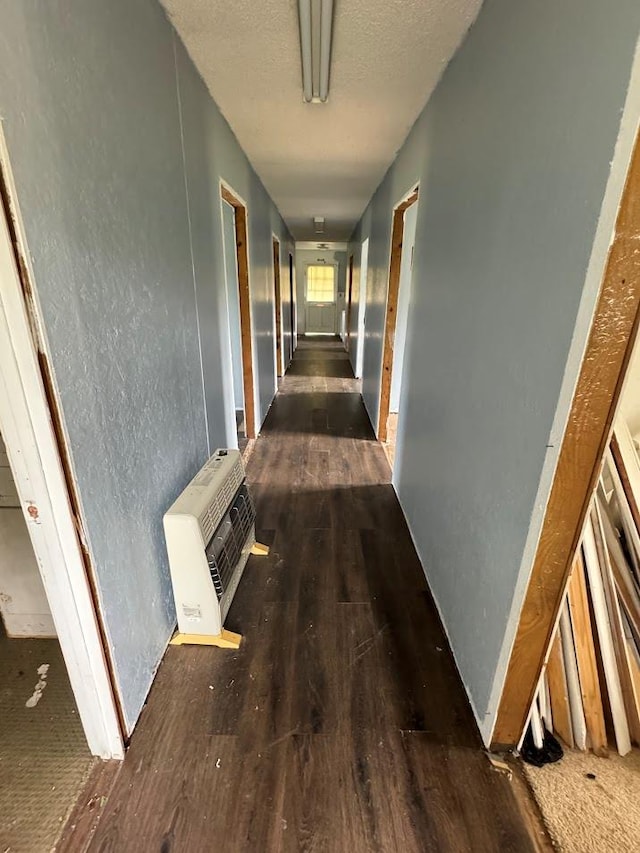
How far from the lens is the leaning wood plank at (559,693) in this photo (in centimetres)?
133

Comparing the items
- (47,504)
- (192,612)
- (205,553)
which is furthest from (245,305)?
(47,504)

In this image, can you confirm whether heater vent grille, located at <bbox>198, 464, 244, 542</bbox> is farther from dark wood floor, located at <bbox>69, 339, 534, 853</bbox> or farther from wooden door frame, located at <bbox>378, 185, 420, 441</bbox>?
wooden door frame, located at <bbox>378, 185, 420, 441</bbox>

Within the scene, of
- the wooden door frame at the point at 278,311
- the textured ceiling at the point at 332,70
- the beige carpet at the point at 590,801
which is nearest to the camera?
the beige carpet at the point at 590,801

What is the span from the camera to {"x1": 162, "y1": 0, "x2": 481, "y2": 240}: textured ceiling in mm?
1503

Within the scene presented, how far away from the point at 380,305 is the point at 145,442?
3146 mm

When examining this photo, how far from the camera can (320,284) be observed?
38.8 ft

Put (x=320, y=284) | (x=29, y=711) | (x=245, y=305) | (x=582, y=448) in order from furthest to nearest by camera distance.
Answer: (x=320, y=284), (x=245, y=305), (x=29, y=711), (x=582, y=448)

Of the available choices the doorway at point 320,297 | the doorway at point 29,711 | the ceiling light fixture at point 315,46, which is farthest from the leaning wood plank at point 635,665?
the doorway at point 320,297

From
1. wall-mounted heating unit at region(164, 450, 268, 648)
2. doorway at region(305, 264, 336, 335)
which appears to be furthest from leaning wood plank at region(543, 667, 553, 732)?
doorway at region(305, 264, 336, 335)

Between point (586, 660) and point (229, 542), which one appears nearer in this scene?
point (586, 660)

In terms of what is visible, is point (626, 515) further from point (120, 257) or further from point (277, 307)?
point (277, 307)

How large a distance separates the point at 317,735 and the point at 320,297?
11.7m

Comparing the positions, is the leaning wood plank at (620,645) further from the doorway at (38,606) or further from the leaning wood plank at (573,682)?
the doorway at (38,606)

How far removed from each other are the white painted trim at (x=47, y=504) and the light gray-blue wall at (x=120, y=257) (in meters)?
0.05
